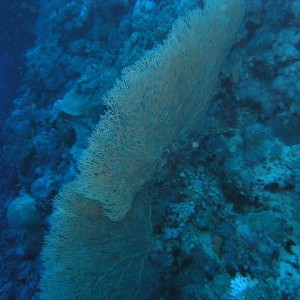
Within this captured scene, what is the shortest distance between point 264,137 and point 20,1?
10224 millimetres

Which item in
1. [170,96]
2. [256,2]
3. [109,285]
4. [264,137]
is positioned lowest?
[109,285]

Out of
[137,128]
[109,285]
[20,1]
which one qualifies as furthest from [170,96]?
[20,1]

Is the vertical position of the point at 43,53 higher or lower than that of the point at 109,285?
higher

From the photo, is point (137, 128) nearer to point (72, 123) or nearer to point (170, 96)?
point (170, 96)

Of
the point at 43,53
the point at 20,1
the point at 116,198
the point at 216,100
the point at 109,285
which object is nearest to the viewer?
the point at 116,198

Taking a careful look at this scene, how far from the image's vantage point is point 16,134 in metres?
7.44

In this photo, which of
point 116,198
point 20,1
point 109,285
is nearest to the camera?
point 116,198

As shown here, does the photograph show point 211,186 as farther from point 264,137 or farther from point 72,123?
point 72,123

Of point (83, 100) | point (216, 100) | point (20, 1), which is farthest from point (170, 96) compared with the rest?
point (20, 1)

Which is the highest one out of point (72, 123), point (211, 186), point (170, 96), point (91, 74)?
point (91, 74)

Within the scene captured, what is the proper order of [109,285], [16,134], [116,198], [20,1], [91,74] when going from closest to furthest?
[116,198] → [109,285] → [91,74] → [16,134] → [20,1]

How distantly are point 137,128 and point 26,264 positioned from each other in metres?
4.25

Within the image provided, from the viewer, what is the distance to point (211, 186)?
2.99 m

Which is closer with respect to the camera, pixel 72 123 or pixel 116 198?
pixel 116 198
